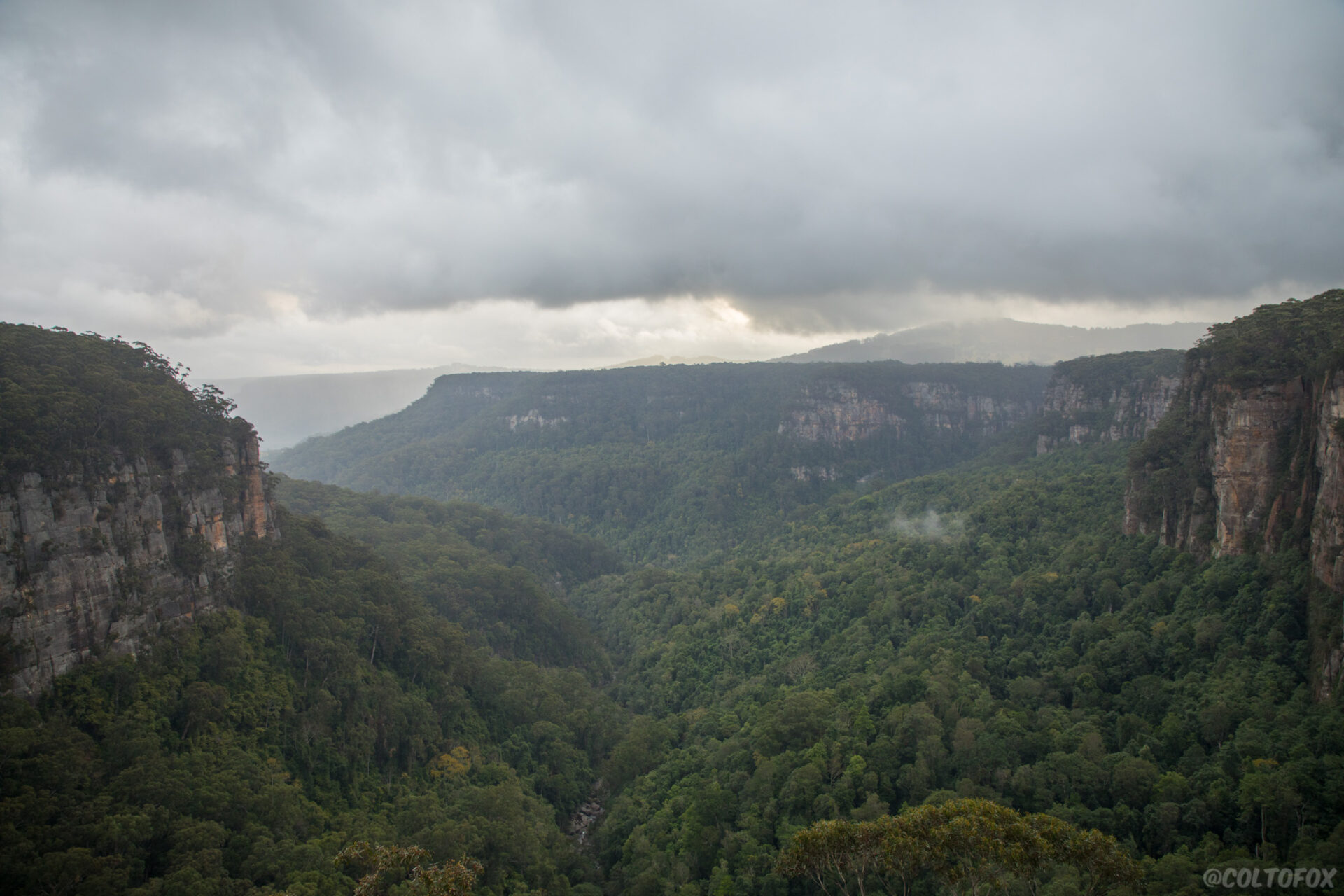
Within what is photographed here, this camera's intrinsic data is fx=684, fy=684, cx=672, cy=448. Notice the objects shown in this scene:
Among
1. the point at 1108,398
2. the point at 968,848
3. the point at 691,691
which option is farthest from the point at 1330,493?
the point at 1108,398

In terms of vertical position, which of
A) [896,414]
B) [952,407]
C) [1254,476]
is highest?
[952,407]

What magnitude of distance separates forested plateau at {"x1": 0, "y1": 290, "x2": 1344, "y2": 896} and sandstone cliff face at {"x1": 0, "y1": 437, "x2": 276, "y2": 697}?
184 millimetres

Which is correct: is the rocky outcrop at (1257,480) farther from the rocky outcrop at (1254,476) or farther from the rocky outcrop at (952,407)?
the rocky outcrop at (952,407)

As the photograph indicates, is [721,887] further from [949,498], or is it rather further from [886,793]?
[949,498]

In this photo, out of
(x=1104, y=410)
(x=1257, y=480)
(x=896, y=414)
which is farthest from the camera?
(x=896, y=414)

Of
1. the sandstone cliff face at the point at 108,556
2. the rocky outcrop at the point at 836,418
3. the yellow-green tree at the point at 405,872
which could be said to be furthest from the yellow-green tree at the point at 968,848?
the rocky outcrop at the point at 836,418

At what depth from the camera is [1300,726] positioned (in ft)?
107

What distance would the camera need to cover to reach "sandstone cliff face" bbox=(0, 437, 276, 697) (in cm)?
3494

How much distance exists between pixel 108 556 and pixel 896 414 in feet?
604

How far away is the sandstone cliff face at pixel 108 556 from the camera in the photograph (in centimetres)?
3494

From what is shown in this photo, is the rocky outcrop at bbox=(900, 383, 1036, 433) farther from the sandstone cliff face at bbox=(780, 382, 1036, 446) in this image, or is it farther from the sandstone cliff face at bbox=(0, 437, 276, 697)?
the sandstone cliff face at bbox=(0, 437, 276, 697)

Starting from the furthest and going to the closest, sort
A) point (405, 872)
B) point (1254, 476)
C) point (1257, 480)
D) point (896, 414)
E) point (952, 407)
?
1. point (952, 407)
2. point (896, 414)
3. point (1254, 476)
4. point (1257, 480)
5. point (405, 872)

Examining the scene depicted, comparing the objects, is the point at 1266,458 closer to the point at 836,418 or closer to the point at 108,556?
the point at 108,556

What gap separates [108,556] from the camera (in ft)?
132
